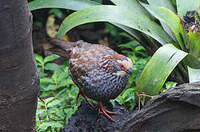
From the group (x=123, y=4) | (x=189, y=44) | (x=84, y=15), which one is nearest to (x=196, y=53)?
(x=189, y=44)

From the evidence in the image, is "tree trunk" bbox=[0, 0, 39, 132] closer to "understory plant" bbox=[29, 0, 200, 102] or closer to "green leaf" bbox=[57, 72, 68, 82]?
"understory plant" bbox=[29, 0, 200, 102]

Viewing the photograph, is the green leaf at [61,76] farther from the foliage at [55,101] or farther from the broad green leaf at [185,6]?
the broad green leaf at [185,6]

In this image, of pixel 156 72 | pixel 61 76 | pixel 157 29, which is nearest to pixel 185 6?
pixel 157 29

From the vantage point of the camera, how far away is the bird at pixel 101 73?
3.19 meters

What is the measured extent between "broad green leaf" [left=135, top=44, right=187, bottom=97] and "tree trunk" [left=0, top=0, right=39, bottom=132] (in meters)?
1.29

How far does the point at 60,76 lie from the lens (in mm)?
4125

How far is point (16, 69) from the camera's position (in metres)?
2.08

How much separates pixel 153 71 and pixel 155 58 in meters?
0.15

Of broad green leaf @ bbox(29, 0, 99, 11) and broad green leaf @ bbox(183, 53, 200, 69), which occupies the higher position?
broad green leaf @ bbox(29, 0, 99, 11)

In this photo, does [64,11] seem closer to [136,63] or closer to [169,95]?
[136,63]

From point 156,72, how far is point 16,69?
1641mm

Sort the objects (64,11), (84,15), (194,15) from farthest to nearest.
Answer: (64,11)
(194,15)
(84,15)

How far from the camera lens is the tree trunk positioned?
1.89m

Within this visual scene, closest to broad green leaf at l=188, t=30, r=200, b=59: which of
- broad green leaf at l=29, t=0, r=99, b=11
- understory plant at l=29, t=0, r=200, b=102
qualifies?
understory plant at l=29, t=0, r=200, b=102
